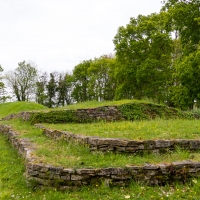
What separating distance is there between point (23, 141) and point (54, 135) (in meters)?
1.06

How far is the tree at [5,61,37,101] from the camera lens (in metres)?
44.1

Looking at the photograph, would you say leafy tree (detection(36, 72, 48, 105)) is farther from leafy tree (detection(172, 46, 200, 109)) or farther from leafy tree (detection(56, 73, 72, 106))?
leafy tree (detection(172, 46, 200, 109))

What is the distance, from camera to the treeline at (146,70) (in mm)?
17344

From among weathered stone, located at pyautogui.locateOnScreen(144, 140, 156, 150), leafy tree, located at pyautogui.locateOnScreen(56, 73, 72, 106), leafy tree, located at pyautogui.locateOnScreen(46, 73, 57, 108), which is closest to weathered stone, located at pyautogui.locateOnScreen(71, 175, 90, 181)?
weathered stone, located at pyautogui.locateOnScreen(144, 140, 156, 150)

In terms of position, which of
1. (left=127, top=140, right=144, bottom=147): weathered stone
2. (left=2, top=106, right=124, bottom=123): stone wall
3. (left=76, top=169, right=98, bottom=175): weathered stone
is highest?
(left=2, top=106, right=124, bottom=123): stone wall

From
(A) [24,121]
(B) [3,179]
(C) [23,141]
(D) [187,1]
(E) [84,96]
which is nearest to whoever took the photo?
(B) [3,179]

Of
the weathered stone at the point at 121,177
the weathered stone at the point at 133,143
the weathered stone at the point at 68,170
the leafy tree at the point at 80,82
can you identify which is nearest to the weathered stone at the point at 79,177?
the weathered stone at the point at 68,170

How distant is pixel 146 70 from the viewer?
81.4 ft

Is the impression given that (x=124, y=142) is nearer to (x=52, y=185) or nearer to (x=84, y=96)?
(x=52, y=185)

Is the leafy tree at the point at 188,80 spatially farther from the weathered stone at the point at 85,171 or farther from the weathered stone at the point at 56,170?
the weathered stone at the point at 56,170

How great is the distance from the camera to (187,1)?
686 inches

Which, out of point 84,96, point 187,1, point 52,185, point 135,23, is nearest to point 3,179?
point 52,185

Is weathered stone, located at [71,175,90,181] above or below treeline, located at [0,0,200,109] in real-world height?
below

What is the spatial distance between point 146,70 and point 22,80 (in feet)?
89.0
